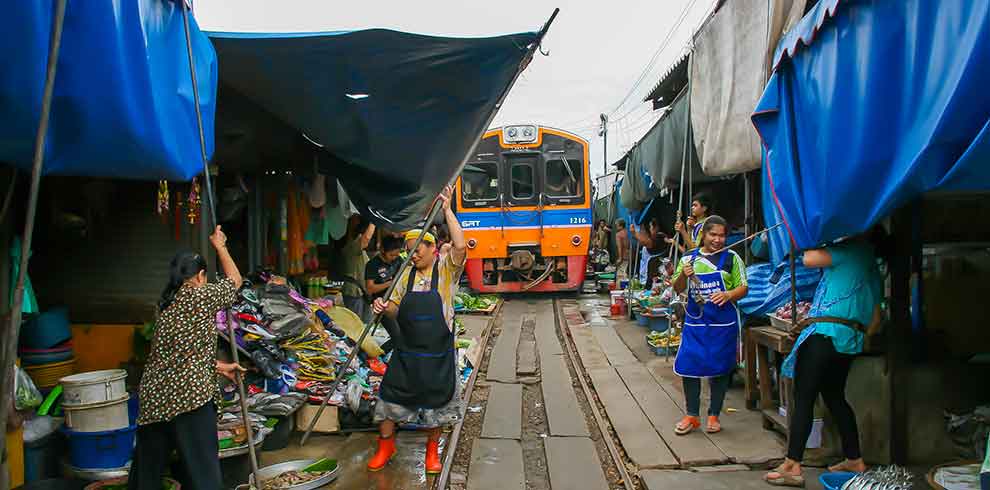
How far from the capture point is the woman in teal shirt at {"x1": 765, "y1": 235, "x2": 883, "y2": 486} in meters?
3.72

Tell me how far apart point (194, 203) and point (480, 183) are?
938 cm

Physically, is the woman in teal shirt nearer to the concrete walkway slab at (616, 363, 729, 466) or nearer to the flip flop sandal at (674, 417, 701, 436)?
the concrete walkway slab at (616, 363, 729, 466)

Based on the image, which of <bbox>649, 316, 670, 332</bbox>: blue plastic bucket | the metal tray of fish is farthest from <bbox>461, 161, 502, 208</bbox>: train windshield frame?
the metal tray of fish

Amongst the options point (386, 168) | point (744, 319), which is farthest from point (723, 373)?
point (386, 168)

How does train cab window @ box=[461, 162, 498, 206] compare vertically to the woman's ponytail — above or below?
above

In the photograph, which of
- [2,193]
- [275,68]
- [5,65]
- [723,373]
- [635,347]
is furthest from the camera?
[635,347]

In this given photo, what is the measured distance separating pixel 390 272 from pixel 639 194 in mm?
5936

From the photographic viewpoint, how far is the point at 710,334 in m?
4.93

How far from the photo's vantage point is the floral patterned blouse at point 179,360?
321cm

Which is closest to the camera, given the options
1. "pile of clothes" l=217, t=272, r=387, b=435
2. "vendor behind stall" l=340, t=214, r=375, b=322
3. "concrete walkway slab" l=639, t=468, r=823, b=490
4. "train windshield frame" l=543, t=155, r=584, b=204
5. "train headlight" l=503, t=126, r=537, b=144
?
"concrete walkway slab" l=639, t=468, r=823, b=490

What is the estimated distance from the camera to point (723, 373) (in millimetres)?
4887

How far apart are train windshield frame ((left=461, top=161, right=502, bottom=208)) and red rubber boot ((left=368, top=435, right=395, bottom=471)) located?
371 inches

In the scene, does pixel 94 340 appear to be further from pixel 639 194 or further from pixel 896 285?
pixel 639 194

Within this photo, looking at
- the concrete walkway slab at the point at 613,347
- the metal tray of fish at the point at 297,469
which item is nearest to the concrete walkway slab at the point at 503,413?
the metal tray of fish at the point at 297,469
